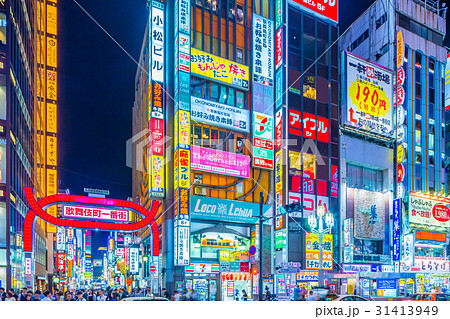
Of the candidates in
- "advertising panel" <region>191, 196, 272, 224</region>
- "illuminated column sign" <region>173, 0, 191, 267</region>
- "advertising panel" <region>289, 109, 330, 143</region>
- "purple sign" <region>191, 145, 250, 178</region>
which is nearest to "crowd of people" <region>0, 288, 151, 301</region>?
"illuminated column sign" <region>173, 0, 191, 267</region>

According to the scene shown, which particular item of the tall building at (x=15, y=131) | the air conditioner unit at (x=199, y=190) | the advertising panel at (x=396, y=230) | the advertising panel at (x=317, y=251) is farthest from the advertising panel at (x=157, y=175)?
the advertising panel at (x=396, y=230)

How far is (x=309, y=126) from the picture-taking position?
41469mm

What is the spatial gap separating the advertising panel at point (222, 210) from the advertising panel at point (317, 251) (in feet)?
18.6

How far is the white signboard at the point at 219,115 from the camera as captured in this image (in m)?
36.3

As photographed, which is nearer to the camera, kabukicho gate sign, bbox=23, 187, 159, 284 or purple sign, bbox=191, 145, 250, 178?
kabukicho gate sign, bbox=23, 187, 159, 284

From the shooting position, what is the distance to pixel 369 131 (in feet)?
151

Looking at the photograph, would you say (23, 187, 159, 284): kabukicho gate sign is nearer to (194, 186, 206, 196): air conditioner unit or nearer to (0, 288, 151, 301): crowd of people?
(0, 288, 151, 301): crowd of people

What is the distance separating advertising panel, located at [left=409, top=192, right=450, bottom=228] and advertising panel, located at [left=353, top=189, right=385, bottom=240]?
3.01 metres

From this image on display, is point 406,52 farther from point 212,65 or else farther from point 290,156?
point 212,65

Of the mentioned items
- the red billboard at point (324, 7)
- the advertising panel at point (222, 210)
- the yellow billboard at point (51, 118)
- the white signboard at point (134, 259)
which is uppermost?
the red billboard at point (324, 7)

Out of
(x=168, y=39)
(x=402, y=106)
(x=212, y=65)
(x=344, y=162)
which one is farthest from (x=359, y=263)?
(x=168, y=39)

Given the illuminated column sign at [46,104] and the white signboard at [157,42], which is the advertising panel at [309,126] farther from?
the illuminated column sign at [46,104]

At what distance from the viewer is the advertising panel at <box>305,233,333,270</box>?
39094 millimetres

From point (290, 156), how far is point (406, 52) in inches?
837
